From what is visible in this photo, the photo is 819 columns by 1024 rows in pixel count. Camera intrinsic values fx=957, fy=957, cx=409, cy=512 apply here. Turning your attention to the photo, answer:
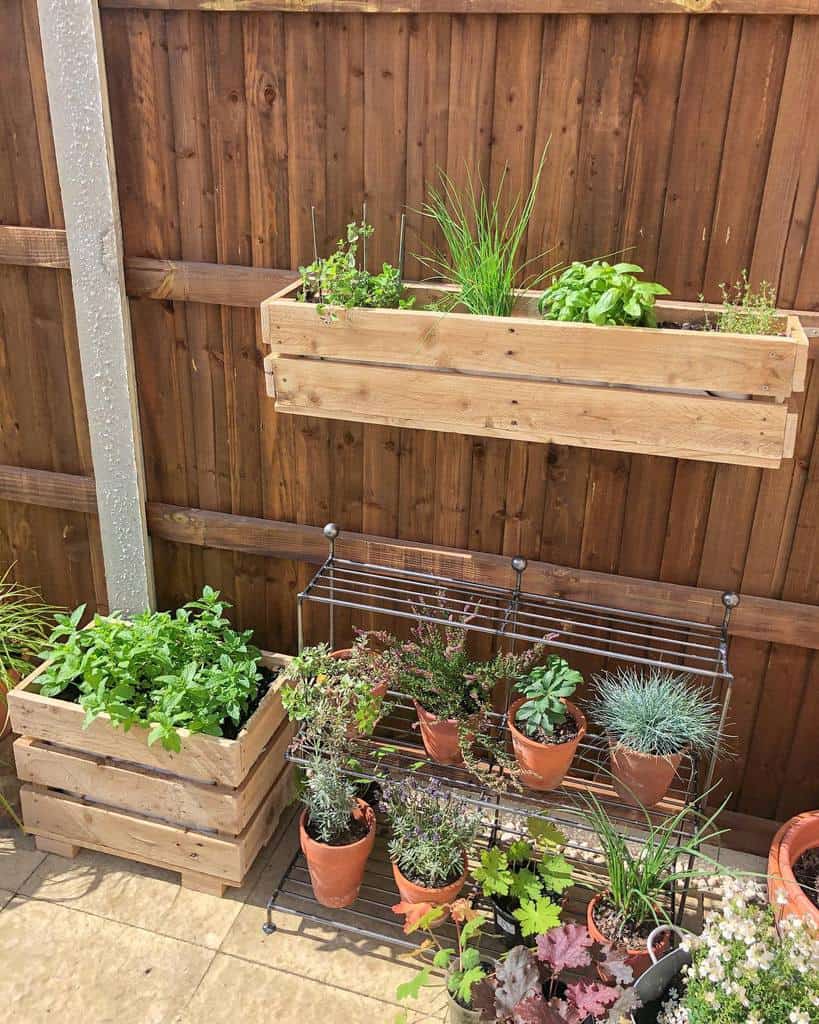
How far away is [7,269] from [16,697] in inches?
53.6

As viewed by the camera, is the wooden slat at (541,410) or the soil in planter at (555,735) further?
the soil in planter at (555,735)

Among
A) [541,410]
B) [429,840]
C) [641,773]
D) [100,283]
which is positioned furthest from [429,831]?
[100,283]

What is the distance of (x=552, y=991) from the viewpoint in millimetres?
2369

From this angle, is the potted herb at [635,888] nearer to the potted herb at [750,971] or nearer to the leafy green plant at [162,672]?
the potted herb at [750,971]

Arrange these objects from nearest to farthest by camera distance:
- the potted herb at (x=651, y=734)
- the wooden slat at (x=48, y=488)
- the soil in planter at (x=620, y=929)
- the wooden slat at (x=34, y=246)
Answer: the soil in planter at (x=620, y=929)
the potted herb at (x=651, y=734)
the wooden slat at (x=34, y=246)
the wooden slat at (x=48, y=488)

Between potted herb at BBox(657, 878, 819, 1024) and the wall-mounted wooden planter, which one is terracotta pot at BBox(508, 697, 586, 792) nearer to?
potted herb at BBox(657, 878, 819, 1024)

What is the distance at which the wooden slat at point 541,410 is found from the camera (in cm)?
220

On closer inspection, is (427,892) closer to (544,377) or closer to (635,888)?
(635,888)

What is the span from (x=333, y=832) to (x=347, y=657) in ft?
1.74

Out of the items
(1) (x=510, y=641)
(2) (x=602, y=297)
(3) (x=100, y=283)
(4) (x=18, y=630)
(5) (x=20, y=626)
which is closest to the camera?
(2) (x=602, y=297)

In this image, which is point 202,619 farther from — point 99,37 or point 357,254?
point 99,37

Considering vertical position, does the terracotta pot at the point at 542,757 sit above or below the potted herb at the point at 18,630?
above

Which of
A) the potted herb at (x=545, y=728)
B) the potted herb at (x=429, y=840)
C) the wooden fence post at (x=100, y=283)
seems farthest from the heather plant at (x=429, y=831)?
the wooden fence post at (x=100, y=283)

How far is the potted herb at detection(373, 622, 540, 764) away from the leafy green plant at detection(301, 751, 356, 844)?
0.28 metres
